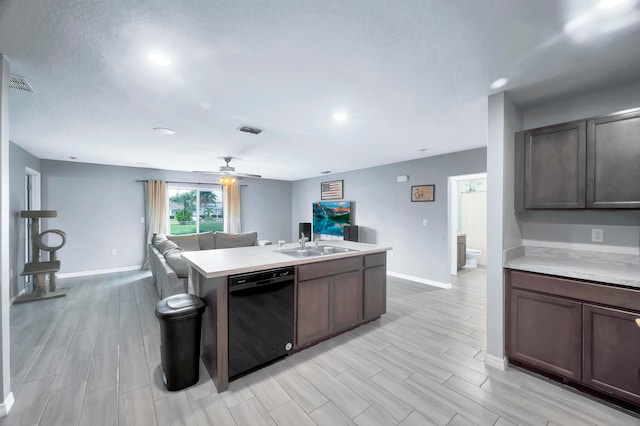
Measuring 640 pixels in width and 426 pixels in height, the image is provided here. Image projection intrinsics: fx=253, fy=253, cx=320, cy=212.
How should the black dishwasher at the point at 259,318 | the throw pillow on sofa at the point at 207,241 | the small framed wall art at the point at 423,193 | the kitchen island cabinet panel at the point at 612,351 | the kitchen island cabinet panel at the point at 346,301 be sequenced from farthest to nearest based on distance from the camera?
the throw pillow on sofa at the point at 207,241
the small framed wall art at the point at 423,193
the kitchen island cabinet panel at the point at 346,301
the black dishwasher at the point at 259,318
the kitchen island cabinet panel at the point at 612,351

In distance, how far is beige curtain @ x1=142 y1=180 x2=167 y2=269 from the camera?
608 centimetres

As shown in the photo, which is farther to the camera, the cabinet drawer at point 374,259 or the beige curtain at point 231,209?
the beige curtain at point 231,209

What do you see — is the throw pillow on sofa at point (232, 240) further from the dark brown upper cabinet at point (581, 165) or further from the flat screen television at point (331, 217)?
the dark brown upper cabinet at point (581, 165)

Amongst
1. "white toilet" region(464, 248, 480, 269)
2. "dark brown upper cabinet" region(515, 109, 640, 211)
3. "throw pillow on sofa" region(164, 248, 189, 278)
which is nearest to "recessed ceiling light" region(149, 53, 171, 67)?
"throw pillow on sofa" region(164, 248, 189, 278)

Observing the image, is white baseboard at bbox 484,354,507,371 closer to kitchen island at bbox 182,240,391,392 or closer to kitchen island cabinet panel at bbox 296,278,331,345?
kitchen island at bbox 182,240,391,392

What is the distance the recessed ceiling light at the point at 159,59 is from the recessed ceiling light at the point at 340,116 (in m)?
1.55

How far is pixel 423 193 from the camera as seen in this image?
4969mm

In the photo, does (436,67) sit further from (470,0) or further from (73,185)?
(73,185)

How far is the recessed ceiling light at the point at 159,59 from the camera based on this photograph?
5.60ft

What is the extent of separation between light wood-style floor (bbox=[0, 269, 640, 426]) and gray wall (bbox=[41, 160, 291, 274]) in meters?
2.67

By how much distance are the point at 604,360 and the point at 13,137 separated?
22.6ft

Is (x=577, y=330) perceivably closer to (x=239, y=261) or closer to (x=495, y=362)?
(x=495, y=362)

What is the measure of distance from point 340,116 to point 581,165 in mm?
2175

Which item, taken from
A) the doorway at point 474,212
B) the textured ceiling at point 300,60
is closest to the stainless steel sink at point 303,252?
the textured ceiling at point 300,60
